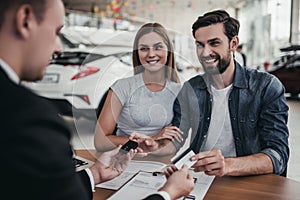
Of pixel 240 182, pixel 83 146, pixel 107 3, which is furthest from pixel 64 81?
pixel 107 3

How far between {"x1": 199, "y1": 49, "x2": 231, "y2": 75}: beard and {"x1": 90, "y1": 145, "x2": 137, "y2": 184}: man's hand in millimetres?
386

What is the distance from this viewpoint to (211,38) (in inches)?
49.7

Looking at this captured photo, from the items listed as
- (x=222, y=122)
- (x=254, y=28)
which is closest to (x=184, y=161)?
(x=222, y=122)

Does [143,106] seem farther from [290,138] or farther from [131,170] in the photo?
[290,138]

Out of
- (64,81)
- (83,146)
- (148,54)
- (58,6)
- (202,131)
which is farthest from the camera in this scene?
(64,81)

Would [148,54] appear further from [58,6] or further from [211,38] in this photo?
[58,6]

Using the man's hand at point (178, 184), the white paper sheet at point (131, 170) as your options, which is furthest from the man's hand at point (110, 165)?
the man's hand at point (178, 184)

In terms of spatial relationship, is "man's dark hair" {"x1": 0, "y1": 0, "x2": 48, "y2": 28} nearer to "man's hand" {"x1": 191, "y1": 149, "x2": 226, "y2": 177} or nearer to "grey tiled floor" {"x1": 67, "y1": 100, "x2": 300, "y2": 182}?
"grey tiled floor" {"x1": 67, "y1": 100, "x2": 300, "y2": 182}

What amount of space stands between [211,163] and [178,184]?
1.06 ft

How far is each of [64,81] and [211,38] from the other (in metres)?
2.87

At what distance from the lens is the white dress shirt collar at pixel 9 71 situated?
1.76 feet

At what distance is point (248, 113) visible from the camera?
1.38 m

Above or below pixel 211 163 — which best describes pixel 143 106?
above

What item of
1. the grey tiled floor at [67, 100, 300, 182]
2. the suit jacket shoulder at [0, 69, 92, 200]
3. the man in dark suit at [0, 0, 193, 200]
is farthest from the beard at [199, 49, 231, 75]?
the suit jacket shoulder at [0, 69, 92, 200]
